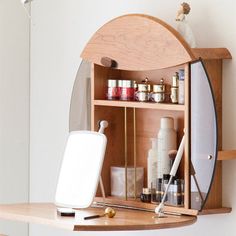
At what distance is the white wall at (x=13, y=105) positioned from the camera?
267 cm

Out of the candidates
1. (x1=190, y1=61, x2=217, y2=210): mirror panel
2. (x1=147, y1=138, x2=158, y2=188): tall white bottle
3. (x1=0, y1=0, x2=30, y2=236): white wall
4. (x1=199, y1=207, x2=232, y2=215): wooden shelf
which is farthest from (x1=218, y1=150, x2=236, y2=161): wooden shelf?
(x1=0, y1=0, x2=30, y2=236): white wall

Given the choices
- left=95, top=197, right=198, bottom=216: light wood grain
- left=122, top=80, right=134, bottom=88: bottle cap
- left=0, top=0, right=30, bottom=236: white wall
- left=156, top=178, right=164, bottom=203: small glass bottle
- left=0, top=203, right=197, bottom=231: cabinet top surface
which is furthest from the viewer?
left=0, top=0, right=30, bottom=236: white wall

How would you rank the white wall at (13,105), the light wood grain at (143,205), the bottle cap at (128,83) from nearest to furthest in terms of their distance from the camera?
the light wood grain at (143,205)
the bottle cap at (128,83)
the white wall at (13,105)

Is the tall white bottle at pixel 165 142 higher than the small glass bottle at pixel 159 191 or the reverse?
higher

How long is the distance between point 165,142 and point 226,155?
0.64 feet

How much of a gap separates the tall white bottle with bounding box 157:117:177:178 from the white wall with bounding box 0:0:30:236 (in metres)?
0.79

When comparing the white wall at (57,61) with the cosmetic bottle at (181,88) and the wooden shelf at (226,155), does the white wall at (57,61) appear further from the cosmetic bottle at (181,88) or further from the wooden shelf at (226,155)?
the wooden shelf at (226,155)

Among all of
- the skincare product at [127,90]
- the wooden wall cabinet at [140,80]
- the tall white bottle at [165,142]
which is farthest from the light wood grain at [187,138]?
the skincare product at [127,90]

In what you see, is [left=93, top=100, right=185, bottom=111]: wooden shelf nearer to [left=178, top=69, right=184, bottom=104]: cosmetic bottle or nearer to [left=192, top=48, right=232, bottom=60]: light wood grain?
[left=178, top=69, right=184, bottom=104]: cosmetic bottle

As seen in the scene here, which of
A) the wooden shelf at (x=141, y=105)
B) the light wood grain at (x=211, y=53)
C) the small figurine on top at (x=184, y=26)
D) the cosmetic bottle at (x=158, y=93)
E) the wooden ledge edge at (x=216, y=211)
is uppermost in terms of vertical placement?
the small figurine on top at (x=184, y=26)

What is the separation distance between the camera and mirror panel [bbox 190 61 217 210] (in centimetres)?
190

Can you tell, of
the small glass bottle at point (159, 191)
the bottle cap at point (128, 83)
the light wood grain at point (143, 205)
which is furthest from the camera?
the bottle cap at point (128, 83)

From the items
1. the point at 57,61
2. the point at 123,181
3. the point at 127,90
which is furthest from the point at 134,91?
the point at 57,61

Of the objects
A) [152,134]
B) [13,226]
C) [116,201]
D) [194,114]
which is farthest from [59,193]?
[13,226]
